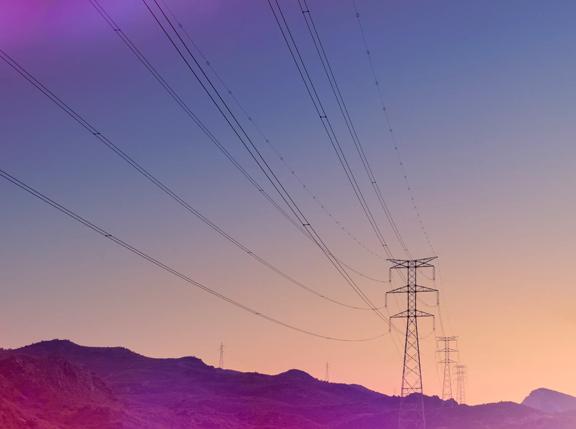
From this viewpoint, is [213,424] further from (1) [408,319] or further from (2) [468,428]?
(1) [408,319]

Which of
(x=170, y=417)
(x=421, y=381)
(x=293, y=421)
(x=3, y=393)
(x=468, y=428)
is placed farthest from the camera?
(x=468, y=428)

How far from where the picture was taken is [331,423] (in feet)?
598

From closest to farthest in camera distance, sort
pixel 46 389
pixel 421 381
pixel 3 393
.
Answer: pixel 421 381 < pixel 3 393 < pixel 46 389

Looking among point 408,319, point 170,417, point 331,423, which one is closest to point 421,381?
point 408,319

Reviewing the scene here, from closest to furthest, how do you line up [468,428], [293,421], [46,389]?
[46,389], [293,421], [468,428]

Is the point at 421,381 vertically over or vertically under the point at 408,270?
under

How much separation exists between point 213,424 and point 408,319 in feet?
288

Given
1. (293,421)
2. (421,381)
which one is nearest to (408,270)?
(421,381)

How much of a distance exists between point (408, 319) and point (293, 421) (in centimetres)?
9625

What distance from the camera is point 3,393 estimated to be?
122312mm

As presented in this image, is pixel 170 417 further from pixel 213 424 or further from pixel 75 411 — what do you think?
pixel 75 411

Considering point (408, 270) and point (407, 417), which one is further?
point (407, 417)

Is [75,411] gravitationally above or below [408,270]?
below

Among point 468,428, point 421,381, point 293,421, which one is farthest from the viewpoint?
point 468,428
